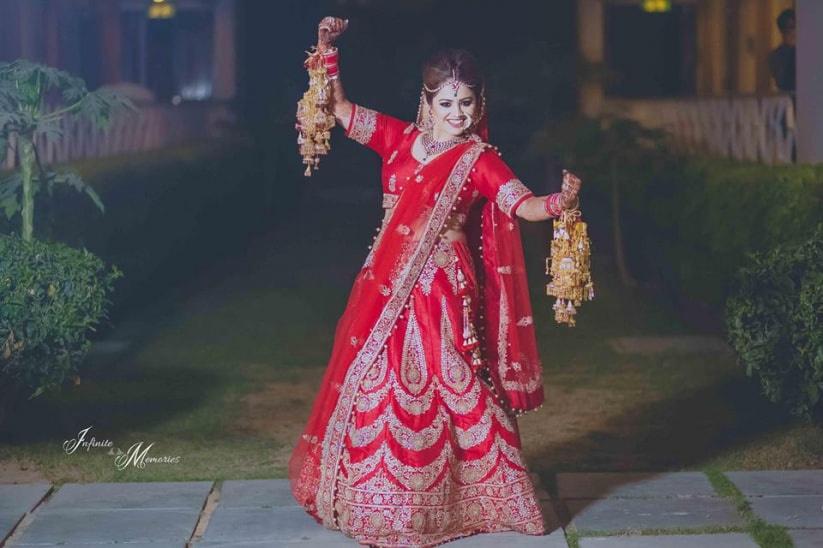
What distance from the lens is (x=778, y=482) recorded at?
5.64 m

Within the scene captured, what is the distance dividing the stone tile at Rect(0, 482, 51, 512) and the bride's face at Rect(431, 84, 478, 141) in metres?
2.10

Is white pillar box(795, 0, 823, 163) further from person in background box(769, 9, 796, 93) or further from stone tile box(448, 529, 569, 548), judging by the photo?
stone tile box(448, 529, 569, 548)

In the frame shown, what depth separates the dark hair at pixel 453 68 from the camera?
4734mm

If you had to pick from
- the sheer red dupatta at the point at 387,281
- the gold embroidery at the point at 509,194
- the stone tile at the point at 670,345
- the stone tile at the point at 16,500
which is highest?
the gold embroidery at the point at 509,194

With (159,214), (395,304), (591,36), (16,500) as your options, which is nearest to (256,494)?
(16,500)

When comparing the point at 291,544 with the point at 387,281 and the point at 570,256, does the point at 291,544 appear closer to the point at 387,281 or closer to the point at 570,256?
the point at 387,281

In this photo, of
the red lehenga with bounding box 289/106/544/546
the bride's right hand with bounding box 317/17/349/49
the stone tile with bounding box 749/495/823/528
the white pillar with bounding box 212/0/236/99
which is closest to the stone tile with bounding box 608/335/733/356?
the stone tile with bounding box 749/495/823/528

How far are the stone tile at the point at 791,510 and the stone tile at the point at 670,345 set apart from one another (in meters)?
3.50

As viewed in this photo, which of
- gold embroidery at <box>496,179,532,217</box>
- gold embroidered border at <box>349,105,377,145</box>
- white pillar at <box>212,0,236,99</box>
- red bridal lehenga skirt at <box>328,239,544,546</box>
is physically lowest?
red bridal lehenga skirt at <box>328,239,544,546</box>

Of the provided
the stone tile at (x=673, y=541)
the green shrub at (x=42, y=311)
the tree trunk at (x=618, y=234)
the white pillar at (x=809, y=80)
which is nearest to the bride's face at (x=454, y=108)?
the stone tile at (x=673, y=541)

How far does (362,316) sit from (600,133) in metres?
8.06

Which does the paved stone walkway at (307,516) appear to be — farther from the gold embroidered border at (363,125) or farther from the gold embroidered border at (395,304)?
the gold embroidered border at (363,125)

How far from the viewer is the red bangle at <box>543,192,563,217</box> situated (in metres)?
4.49

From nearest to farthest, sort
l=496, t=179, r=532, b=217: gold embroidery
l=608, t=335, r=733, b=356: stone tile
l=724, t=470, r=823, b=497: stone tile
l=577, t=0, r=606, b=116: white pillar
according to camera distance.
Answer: l=496, t=179, r=532, b=217: gold embroidery → l=724, t=470, r=823, b=497: stone tile → l=608, t=335, r=733, b=356: stone tile → l=577, t=0, r=606, b=116: white pillar
